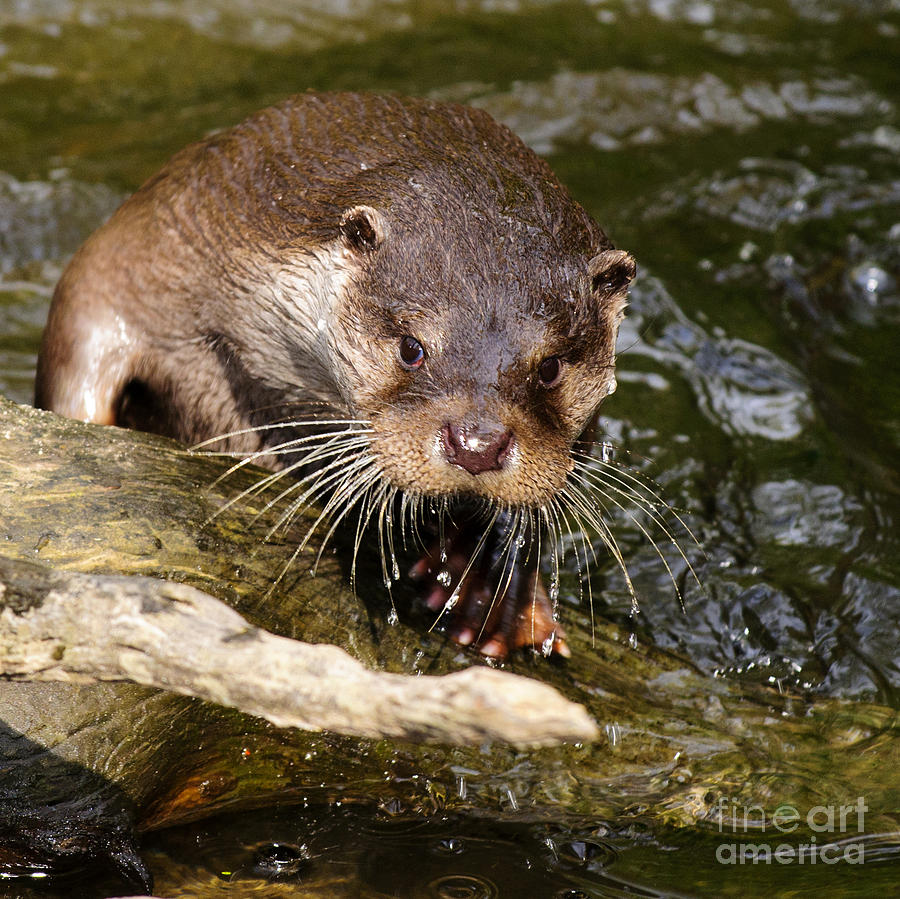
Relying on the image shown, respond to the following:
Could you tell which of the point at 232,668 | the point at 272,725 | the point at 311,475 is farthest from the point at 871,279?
the point at 232,668

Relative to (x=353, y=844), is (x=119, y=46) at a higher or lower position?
higher

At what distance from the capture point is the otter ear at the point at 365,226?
2479 mm

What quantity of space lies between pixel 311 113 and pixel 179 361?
2.18 feet

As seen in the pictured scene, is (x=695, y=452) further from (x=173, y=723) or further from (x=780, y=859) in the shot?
(x=173, y=723)

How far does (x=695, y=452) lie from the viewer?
3.91 m

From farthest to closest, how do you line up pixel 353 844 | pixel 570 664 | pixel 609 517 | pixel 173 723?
pixel 609 517, pixel 570 664, pixel 353 844, pixel 173 723

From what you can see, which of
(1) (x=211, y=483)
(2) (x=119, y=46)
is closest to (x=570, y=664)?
(1) (x=211, y=483)

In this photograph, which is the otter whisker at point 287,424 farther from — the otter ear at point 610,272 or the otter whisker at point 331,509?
the otter ear at point 610,272

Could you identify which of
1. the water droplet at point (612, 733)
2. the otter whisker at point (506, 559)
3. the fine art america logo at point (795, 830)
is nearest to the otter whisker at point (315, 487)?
the otter whisker at point (506, 559)

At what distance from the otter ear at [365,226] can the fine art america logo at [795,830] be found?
1314 mm

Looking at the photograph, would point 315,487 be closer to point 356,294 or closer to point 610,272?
point 356,294

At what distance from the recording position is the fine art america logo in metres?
2.41

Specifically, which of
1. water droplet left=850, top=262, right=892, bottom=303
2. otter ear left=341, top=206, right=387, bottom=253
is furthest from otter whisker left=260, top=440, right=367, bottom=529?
water droplet left=850, top=262, right=892, bottom=303

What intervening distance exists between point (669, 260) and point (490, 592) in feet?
8.04
